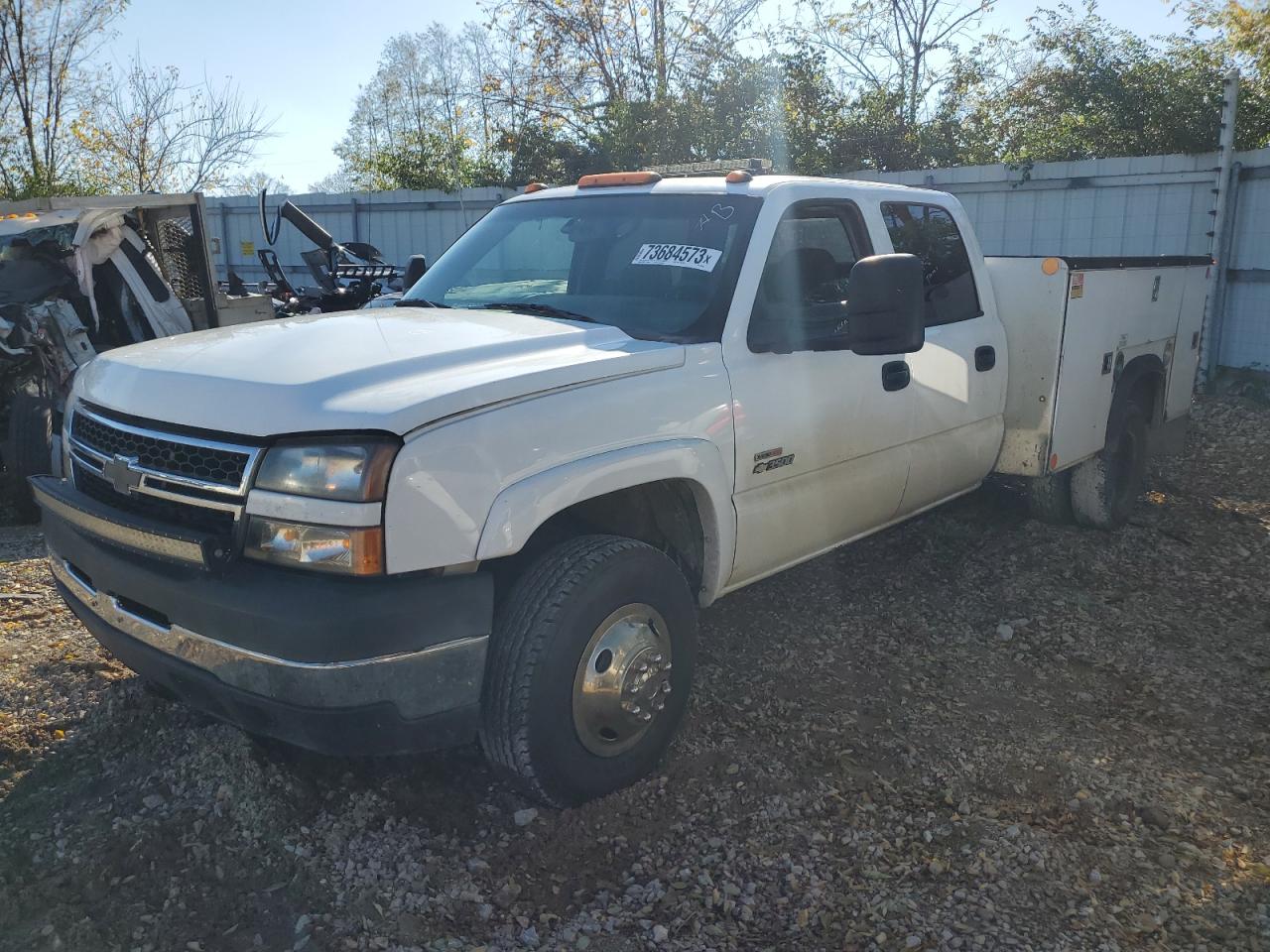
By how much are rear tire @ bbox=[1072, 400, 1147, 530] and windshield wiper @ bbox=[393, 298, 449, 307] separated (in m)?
3.83

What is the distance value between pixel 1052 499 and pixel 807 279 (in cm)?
278

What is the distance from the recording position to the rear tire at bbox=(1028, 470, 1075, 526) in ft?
19.7

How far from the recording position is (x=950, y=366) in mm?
4715

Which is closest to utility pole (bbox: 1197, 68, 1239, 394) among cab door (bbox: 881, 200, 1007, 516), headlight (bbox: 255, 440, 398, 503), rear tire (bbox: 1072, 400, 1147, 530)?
rear tire (bbox: 1072, 400, 1147, 530)

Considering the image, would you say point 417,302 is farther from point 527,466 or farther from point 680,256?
point 527,466

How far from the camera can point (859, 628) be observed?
189 inches

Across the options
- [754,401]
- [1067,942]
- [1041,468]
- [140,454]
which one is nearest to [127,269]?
[140,454]

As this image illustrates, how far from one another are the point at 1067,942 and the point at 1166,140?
481 inches

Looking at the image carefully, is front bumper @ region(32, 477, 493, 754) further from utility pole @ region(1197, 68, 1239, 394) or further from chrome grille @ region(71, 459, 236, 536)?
utility pole @ region(1197, 68, 1239, 394)

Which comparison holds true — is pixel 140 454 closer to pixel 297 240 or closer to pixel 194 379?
pixel 194 379

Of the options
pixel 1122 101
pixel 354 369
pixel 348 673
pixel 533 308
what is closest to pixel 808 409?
pixel 533 308

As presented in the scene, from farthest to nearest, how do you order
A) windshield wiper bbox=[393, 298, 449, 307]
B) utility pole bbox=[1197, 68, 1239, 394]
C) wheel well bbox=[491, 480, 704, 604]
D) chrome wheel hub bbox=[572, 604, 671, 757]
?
utility pole bbox=[1197, 68, 1239, 394], windshield wiper bbox=[393, 298, 449, 307], wheel well bbox=[491, 480, 704, 604], chrome wheel hub bbox=[572, 604, 671, 757]

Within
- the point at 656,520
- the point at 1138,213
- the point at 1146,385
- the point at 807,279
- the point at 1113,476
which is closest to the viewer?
the point at 656,520

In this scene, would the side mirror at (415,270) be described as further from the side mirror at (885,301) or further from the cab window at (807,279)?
the side mirror at (885,301)
